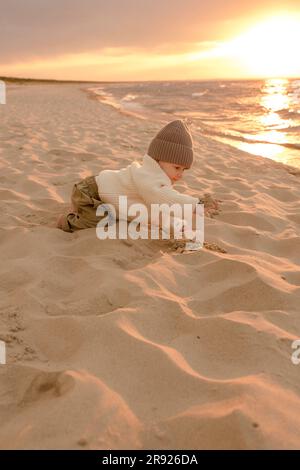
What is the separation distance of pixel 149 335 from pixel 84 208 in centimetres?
147

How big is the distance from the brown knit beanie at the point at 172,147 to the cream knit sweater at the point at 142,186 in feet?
0.23

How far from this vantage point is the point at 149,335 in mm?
1795

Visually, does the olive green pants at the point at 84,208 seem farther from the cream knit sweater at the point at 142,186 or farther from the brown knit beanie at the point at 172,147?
the brown knit beanie at the point at 172,147

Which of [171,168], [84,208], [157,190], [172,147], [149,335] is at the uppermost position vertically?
[172,147]

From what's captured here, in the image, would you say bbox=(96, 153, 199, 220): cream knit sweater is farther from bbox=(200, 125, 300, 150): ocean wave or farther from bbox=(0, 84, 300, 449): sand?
bbox=(200, 125, 300, 150): ocean wave

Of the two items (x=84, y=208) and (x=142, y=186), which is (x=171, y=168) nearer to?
(x=142, y=186)

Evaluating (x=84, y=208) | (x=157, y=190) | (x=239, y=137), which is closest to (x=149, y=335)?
(x=157, y=190)

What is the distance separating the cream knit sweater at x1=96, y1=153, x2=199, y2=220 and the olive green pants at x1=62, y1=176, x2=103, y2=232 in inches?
2.4

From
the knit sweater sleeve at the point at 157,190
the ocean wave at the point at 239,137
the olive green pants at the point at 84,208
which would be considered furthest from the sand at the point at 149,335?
the ocean wave at the point at 239,137

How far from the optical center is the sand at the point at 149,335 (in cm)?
130

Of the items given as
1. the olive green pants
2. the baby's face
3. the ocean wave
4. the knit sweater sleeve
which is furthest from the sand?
the ocean wave

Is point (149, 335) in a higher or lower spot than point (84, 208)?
lower

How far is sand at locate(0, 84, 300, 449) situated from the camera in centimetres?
130

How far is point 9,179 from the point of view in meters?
4.13
